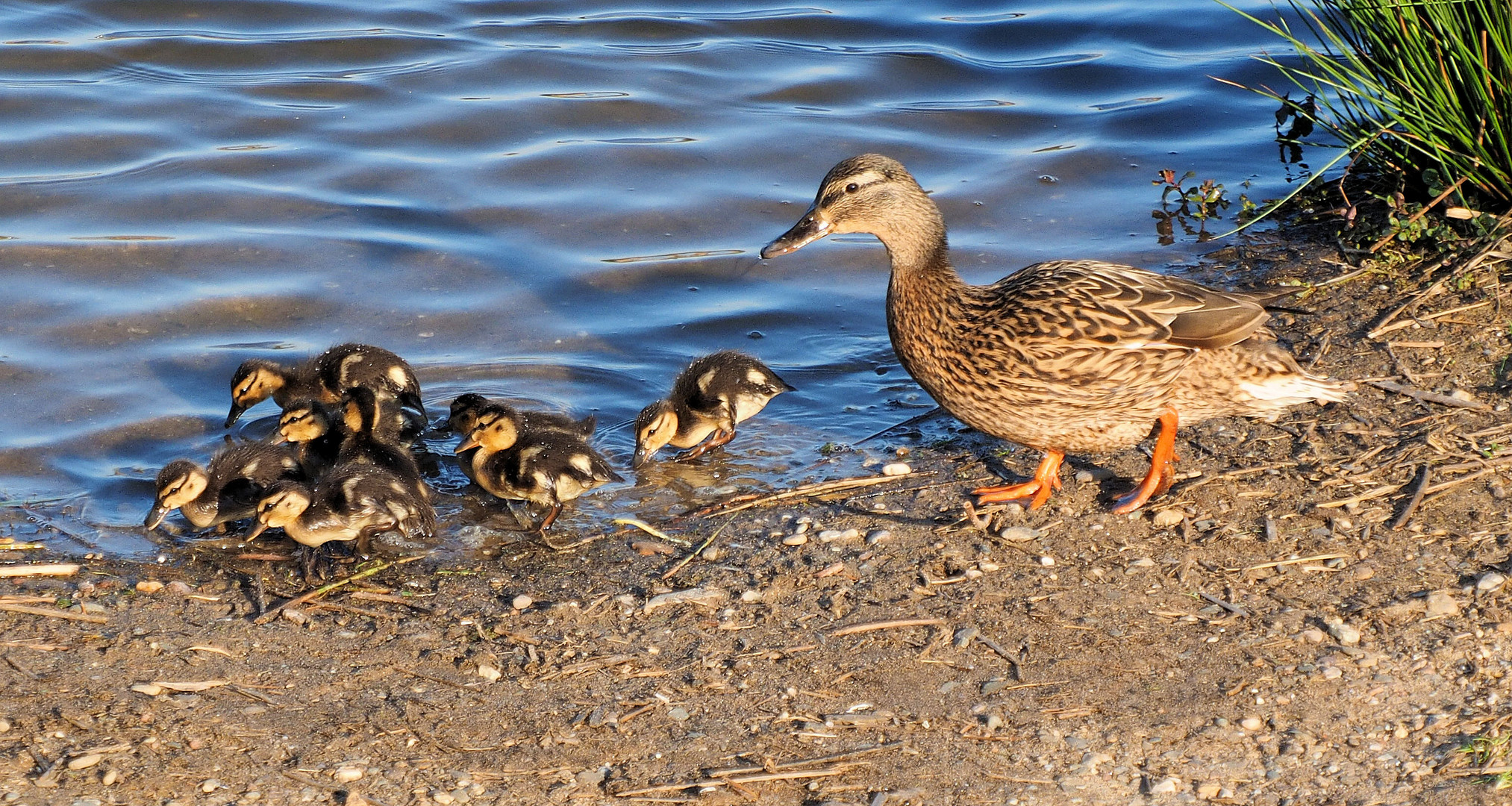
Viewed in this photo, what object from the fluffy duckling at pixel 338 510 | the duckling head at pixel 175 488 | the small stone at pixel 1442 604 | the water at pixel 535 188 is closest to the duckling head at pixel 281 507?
the fluffy duckling at pixel 338 510

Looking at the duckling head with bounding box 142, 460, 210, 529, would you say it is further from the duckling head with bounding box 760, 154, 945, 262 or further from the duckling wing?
the duckling wing

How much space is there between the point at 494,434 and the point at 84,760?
6.52 feet

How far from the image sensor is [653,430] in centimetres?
538

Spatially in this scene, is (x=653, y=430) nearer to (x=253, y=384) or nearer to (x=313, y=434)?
(x=313, y=434)

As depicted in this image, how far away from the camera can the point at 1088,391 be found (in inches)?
179

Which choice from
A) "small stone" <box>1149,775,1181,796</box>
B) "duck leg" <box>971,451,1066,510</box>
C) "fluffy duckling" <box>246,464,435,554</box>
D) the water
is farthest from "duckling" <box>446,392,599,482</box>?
"small stone" <box>1149,775,1181,796</box>

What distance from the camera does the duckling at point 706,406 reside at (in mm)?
5438

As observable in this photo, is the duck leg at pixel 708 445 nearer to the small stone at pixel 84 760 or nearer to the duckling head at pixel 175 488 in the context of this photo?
the duckling head at pixel 175 488

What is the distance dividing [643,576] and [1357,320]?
296 cm

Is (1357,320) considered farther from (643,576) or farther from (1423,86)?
(643,576)

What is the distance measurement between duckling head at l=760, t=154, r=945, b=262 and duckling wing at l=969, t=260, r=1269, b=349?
320 mm

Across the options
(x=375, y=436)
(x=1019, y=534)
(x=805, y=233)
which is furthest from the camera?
(x=375, y=436)

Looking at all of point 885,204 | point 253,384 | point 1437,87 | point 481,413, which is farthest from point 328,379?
point 1437,87

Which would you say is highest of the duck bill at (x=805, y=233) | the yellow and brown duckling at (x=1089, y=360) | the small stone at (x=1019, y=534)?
the duck bill at (x=805, y=233)
